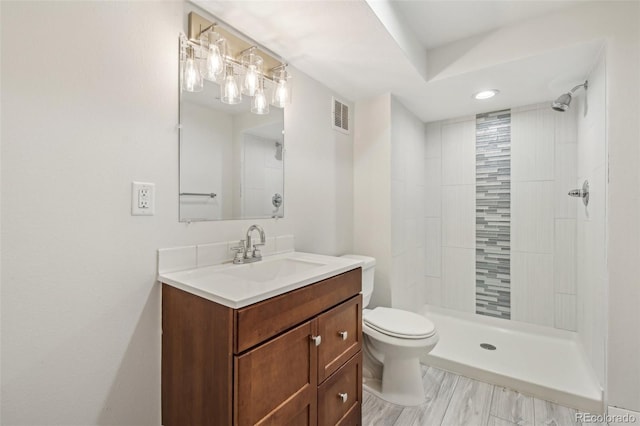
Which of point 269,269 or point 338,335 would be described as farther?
point 269,269

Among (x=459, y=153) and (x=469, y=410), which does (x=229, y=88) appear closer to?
(x=469, y=410)

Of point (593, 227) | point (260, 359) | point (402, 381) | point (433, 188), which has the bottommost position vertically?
point (402, 381)

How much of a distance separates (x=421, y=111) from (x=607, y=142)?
1409 mm

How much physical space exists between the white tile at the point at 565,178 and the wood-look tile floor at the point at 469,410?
1.49 metres

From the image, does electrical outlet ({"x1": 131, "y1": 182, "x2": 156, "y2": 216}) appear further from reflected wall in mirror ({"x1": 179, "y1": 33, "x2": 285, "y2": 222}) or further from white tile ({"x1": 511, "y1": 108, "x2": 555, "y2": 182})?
white tile ({"x1": 511, "y1": 108, "x2": 555, "y2": 182})

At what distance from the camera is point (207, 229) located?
1.35m

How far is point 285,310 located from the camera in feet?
3.30

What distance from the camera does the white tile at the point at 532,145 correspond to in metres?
2.46

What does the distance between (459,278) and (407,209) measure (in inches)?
37.8

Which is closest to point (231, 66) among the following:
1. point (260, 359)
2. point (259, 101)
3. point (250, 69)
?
point (250, 69)

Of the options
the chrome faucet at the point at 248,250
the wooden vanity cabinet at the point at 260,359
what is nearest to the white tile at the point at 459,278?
the wooden vanity cabinet at the point at 260,359

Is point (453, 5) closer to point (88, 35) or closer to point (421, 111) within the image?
point (421, 111)

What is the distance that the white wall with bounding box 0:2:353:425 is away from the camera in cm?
86

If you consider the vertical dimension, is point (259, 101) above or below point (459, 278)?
above
